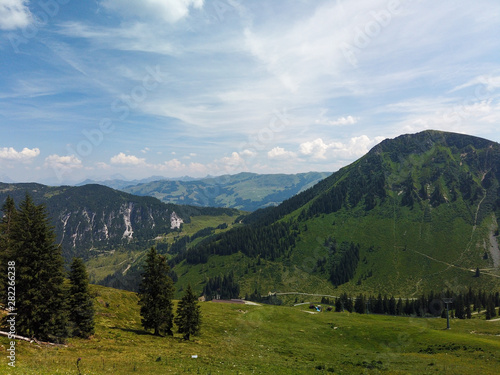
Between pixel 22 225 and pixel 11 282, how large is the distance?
6908mm

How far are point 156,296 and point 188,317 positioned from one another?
7.02m

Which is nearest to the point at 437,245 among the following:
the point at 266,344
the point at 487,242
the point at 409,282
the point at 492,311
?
the point at 487,242

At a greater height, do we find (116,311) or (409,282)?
(116,311)

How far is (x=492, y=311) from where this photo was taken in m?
97.2

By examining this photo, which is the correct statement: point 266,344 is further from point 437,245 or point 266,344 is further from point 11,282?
point 437,245

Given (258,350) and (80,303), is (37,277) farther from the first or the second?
(258,350)

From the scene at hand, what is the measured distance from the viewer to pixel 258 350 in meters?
42.5

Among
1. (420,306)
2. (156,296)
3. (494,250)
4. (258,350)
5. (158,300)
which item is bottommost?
(420,306)

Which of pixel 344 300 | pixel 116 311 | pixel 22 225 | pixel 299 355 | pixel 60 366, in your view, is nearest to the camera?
pixel 60 366

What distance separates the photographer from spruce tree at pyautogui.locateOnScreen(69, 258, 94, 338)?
3719 centimetres

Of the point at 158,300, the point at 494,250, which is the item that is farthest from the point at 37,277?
the point at 494,250

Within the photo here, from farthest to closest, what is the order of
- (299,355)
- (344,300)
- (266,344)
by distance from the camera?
(344,300) → (266,344) → (299,355)

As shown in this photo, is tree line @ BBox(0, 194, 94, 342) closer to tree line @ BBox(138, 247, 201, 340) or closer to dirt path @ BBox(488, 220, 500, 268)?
tree line @ BBox(138, 247, 201, 340)

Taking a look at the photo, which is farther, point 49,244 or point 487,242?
point 487,242
